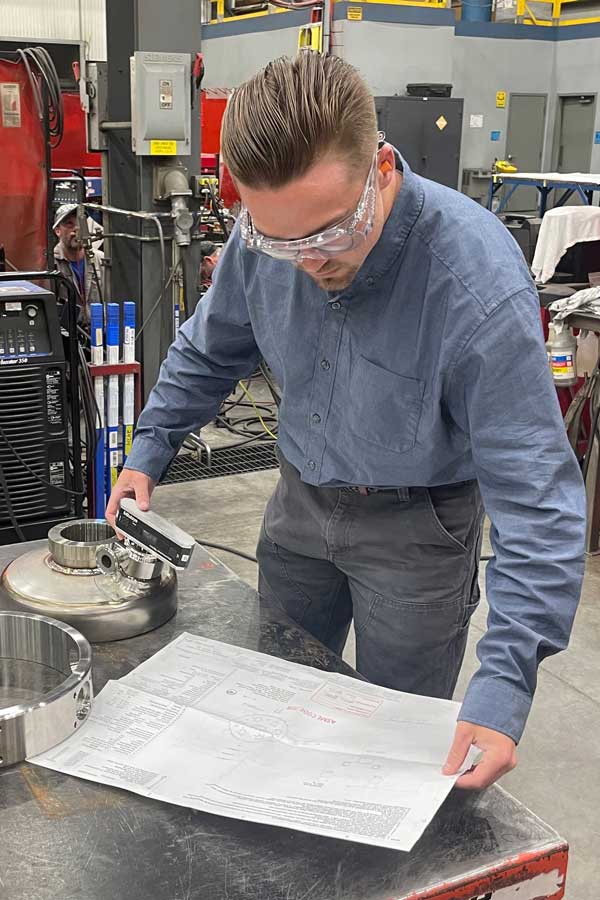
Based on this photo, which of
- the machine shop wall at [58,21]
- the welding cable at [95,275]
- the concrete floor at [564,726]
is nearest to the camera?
the concrete floor at [564,726]

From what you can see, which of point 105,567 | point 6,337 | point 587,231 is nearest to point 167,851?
point 105,567

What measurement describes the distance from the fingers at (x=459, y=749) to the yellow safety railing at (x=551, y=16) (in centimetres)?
1078

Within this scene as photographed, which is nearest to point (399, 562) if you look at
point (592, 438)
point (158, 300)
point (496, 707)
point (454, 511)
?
point (454, 511)

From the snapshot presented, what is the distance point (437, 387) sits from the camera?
3.69 feet

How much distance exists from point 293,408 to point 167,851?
0.61m

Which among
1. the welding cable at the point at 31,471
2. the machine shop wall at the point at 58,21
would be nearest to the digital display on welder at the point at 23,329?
the welding cable at the point at 31,471

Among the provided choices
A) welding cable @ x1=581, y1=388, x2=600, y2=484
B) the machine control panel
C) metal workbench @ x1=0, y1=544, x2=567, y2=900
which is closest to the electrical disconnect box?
the machine control panel

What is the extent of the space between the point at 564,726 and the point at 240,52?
9.67m

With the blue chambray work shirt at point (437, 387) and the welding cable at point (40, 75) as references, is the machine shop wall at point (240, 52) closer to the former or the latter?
the welding cable at point (40, 75)

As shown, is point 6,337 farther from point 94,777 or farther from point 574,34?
point 574,34

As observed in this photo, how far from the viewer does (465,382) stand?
110 centimetres

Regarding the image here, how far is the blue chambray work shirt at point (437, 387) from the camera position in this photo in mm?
1017

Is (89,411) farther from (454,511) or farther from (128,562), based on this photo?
(454,511)

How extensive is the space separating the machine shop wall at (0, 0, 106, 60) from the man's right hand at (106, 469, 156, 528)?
11.6 m
